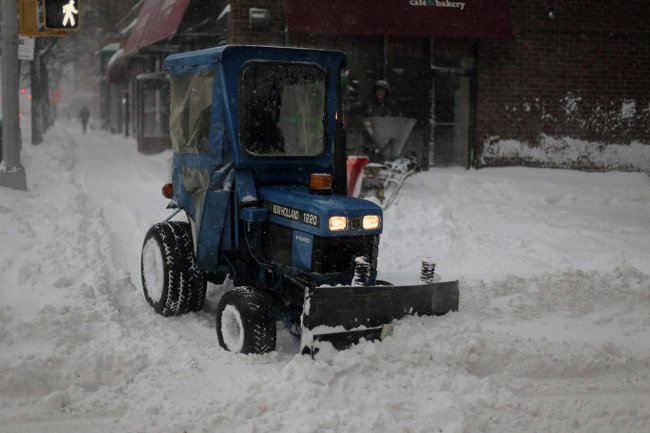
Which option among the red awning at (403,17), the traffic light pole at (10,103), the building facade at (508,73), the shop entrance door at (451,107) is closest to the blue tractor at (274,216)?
the red awning at (403,17)

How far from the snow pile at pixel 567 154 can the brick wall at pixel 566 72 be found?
0.50 feet

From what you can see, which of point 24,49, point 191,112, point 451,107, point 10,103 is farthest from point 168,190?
point 24,49

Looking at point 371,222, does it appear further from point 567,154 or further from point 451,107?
point 567,154

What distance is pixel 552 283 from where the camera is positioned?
26.1 feet

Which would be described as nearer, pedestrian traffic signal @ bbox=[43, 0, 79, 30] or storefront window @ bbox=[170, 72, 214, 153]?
storefront window @ bbox=[170, 72, 214, 153]

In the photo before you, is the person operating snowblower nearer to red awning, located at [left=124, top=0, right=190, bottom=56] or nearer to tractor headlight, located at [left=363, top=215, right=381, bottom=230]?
red awning, located at [left=124, top=0, right=190, bottom=56]

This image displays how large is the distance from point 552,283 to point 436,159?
7.66 metres

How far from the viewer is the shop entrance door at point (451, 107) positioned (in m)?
15.0

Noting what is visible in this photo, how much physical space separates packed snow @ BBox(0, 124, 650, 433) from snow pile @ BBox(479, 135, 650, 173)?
210 inches

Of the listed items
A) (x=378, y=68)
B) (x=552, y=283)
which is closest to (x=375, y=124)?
(x=378, y=68)

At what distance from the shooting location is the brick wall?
49.3 feet

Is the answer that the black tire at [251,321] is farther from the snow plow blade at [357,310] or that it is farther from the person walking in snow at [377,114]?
the person walking in snow at [377,114]

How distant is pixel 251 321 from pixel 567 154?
11938mm

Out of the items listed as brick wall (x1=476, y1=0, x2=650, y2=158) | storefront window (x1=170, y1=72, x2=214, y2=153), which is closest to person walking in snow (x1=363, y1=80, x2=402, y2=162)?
brick wall (x1=476, y1=0, x2=650, y2=158)
